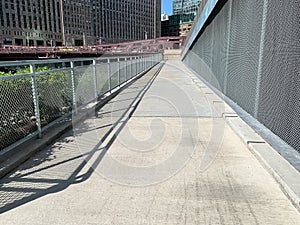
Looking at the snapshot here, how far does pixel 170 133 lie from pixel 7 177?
10.3ft

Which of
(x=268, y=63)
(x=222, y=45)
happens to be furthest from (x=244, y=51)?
(x=222, y=45)

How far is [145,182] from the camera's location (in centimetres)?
358

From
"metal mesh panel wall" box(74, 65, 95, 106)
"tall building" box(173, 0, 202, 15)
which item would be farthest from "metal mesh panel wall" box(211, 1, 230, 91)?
"tall building" box(173, 0, 202, 15)

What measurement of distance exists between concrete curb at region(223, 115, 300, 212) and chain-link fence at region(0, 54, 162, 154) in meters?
3.86

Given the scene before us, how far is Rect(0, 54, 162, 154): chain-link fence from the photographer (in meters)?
4.34

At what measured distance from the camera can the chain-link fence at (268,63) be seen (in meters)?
3.94

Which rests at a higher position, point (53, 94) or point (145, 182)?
point (53, 94)

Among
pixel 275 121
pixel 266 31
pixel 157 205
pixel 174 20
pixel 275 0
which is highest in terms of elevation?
pixel 174 20

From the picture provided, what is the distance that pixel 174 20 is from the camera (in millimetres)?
172375

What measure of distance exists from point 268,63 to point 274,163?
1996 mm

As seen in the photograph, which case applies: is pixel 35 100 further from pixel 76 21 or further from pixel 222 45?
pixel 76 21

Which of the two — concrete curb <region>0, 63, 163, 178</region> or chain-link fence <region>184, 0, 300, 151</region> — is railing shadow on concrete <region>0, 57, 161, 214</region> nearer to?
concrete curb <region>0, 63, 163, 178</region>

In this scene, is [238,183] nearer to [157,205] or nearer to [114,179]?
[157,205]

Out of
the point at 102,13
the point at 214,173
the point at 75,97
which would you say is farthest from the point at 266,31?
the point at 102,13
